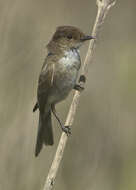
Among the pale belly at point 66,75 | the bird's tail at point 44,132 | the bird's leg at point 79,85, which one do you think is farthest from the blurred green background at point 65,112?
the bird's leg at point 79,85

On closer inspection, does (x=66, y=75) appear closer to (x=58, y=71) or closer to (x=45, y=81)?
(x=58, y=71)

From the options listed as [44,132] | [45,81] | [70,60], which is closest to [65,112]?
[44,132]

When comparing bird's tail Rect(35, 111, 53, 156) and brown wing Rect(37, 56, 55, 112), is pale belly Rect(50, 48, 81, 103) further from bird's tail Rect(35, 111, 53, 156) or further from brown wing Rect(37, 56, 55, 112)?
bird's tail Rect(35, 111, 53, 156)

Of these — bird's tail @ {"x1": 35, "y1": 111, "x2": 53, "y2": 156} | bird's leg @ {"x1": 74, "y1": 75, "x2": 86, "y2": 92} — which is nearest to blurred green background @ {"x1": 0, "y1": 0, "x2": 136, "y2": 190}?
bird's tail @ {"x1": 35, "y1": 111, "x2": 53, "y2": 156}

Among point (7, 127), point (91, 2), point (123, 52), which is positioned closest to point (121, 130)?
point (123, 52)

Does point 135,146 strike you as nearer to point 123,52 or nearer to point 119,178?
point 119,178
